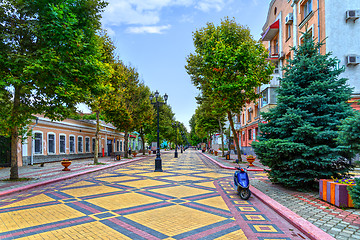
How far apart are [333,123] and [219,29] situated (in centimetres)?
1561

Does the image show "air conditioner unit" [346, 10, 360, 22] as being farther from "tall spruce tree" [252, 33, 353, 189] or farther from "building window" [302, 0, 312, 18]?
"tall spruce tree" [252, 33, 353, 189]

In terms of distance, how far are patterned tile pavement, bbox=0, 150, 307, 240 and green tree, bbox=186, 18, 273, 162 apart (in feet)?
41.1

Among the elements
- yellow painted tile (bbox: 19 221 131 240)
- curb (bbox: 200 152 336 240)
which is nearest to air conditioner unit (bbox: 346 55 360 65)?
curb (bbox: 200 152 336 240)

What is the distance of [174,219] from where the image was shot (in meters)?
5.69

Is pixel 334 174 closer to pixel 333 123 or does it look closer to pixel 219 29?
pixel 333 123

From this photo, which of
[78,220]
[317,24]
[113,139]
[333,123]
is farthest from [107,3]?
[113,139]

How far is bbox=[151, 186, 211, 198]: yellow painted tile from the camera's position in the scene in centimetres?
851

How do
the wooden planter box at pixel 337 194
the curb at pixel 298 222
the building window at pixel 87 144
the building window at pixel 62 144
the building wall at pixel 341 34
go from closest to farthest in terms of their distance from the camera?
the curb at pixel 298 222
the wooden planter box at pixel 337 194
the building wall at pixel 341 34
the building window at pixel 62 144
the building window at pixel 87 144

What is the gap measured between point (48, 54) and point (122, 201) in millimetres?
6666

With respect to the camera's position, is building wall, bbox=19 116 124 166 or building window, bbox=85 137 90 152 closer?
building wall, bbox=19 116 124 166

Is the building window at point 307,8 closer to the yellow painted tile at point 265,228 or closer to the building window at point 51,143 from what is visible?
the yellow painted tile at point 265,228

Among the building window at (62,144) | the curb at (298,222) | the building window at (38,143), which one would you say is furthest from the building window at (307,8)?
the building window at (62,144)

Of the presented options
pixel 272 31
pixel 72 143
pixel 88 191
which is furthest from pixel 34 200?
pixel 272 31

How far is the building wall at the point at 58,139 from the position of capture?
21.2 m
